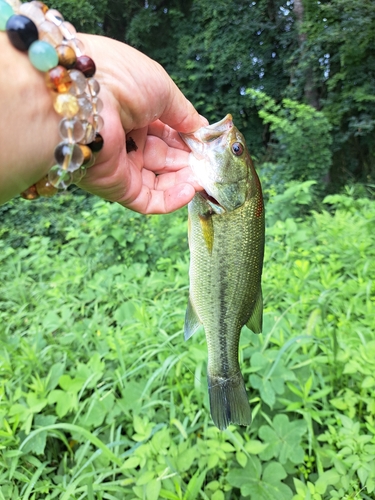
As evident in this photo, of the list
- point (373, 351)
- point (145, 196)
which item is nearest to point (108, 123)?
point (145, 196)

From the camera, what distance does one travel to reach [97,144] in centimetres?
111

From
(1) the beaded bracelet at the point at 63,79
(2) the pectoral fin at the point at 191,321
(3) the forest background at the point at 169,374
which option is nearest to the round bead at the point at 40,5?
(1) the beaded bracelet at the point at 63,79

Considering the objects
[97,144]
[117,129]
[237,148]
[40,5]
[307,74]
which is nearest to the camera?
[40,5]

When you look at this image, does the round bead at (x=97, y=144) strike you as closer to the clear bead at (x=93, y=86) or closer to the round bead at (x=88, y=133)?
the round bead at (x=88, y=133)

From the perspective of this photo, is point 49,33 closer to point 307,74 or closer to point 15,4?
point 15,4

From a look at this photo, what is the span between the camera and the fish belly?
1490mm

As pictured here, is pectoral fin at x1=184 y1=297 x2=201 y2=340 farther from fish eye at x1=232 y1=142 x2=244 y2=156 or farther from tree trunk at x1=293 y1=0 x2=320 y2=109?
tree trunk at x1=293 y1=0 x2=320 y2=109

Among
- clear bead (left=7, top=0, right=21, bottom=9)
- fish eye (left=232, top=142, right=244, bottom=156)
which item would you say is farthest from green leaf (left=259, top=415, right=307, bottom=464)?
clear bead (left=7, top=0, right=21, bottom=9)

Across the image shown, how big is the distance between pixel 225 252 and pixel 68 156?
0.77 meters

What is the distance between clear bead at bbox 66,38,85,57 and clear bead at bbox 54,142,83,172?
0.95 ft

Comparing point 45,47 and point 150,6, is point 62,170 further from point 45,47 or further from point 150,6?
point 150,6

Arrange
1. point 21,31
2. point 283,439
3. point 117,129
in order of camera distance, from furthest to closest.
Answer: point 283,439, point 117,129, point 21,31

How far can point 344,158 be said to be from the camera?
33.2ft

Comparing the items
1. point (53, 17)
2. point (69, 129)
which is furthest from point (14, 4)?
point (69, 129)
